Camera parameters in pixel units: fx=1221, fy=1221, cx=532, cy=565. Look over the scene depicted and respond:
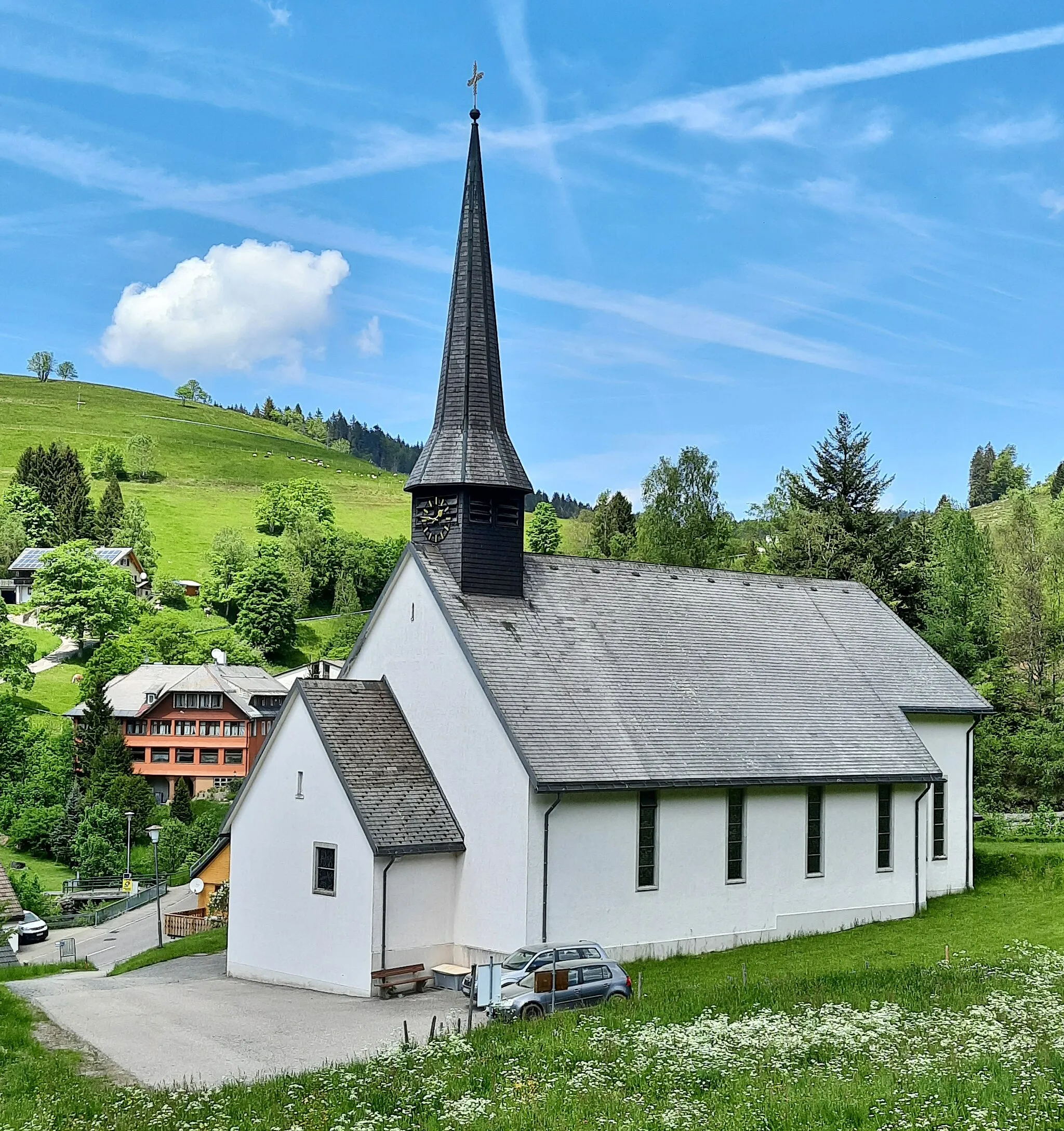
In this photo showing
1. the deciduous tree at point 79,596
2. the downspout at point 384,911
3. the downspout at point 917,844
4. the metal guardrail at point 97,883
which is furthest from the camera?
the deciduous tree at point 79,596

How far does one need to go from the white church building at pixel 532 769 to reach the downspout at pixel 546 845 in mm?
54

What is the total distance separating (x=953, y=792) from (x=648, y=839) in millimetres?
12265

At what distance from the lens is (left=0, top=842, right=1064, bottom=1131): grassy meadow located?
12875mm

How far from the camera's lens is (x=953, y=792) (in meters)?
34.6

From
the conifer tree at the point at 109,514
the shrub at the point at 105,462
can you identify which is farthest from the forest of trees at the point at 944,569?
the shrub at the point at 105,462

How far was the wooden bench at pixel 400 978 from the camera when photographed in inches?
957

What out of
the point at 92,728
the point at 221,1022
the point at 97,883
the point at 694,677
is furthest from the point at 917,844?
the point at 92,728

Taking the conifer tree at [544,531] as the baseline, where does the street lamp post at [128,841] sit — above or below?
below

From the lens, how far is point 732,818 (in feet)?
92.9

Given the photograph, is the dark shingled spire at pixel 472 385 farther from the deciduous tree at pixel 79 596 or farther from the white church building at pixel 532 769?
the deciduous tree at pixel 79 596

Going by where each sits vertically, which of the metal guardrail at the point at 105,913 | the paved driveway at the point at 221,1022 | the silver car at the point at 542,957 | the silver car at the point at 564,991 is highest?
the silver car at the point at 542,957

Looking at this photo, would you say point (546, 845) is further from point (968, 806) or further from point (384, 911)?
point (968, 806)

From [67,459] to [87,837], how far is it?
79039mm

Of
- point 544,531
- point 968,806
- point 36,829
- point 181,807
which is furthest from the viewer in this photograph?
point 544,531
